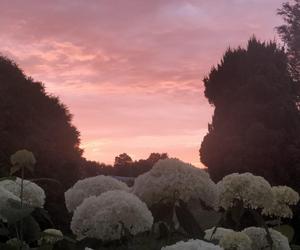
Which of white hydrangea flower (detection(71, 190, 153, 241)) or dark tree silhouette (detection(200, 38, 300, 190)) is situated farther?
dark tree silhouette (detection(200, 38, 300, 190))

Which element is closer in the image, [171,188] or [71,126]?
[171,188]

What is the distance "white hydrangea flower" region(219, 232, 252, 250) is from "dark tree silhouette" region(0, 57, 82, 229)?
11.4 m

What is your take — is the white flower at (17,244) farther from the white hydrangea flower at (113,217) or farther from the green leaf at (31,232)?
the white hydrangea flower at (113,217)

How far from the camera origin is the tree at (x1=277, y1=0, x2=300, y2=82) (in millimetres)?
28763

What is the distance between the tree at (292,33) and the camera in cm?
2876

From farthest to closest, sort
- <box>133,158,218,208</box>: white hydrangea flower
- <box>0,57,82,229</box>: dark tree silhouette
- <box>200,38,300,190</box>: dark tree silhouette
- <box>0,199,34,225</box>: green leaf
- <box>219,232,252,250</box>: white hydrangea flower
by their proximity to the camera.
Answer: <box>200,38,300,190</box>: dark tree silhouette < <box>0,57,82,229</box>: dark tree silhouette < <box>219,232,252,250</box>: white hydrangea flower < <box>133,158,218,208</box>: white hydrangea flower < <box>0,199,34,225</box>: green leaf

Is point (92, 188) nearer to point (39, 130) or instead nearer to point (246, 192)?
point (246, 192)

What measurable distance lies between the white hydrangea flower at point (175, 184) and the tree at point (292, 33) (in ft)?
84.5

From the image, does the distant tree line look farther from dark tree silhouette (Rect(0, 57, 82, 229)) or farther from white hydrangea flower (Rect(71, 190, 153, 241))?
white hydrangea flower (Rect(71, 190, 153, 241))

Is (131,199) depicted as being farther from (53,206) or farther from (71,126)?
(71,126)

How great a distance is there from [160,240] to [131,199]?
0.35 m

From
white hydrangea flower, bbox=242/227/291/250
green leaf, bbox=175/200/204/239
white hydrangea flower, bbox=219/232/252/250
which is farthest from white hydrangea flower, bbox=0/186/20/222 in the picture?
white hydrangea flower, bbox=242/227/291/250

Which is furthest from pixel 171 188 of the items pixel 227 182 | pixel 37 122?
pixel 37 122

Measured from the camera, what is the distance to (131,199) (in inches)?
119
